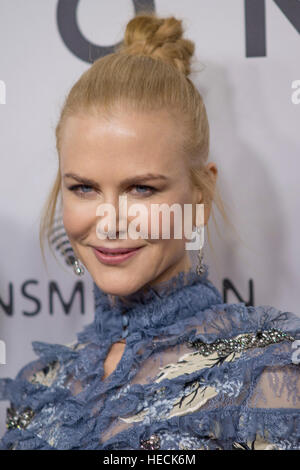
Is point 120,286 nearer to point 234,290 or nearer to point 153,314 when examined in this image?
point 153,314

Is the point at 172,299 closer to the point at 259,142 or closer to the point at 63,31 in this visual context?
the point at 259,142

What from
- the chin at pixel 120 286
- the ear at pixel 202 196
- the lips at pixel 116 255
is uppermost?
the ear at pixel 202 196

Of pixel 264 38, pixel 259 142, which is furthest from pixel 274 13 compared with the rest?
pixel 259 142

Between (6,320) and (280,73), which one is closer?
(280,73)

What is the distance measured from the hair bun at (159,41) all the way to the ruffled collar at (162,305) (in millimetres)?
428

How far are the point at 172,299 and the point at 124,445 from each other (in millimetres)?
281

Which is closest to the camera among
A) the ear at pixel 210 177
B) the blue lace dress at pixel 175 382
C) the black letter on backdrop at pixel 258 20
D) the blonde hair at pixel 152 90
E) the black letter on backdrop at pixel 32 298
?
the blue lace dress at pixel 175 382

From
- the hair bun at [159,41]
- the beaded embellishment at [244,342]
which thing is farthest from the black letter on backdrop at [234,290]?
the hair bun at [159,41]

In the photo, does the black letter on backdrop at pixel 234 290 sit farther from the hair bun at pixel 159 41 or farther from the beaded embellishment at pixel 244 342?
the hair bun at pixel 159 41

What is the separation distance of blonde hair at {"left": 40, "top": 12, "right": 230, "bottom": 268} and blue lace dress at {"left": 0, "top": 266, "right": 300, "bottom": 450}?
0.25 m

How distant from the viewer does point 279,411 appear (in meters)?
1.02

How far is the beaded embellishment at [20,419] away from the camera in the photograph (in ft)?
4.31

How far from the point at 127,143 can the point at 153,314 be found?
33 centimetres

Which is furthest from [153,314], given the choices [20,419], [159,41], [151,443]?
[159,41]
